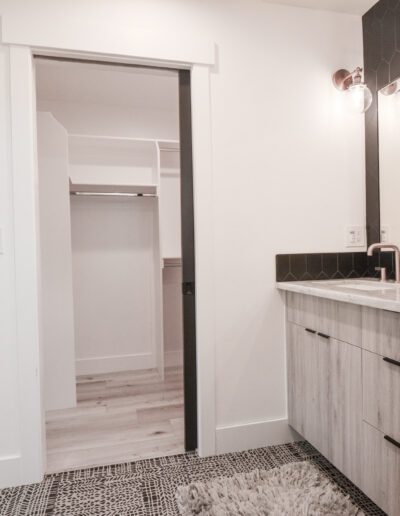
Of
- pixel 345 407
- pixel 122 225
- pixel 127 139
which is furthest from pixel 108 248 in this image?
pixel 345 407

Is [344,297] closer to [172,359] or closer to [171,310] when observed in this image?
[171,310]

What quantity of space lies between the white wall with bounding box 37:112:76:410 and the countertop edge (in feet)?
5.02

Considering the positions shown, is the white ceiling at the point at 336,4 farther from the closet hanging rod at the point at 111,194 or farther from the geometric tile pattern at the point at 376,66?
the closet hanging rod at the point at 111,194

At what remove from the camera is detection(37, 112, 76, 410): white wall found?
7.92 ft

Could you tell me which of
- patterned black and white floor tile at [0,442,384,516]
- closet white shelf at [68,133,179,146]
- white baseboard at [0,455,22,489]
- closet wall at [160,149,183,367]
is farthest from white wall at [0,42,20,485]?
closet wall at [160,149,183,367]

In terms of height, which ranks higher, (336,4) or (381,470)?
(336,4)

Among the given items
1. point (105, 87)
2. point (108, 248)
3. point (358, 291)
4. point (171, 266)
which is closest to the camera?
point (358, 291)

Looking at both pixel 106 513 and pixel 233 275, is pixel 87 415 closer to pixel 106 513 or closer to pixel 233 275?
pixel 106 513

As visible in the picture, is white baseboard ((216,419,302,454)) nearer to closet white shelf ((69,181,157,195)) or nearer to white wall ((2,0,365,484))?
white wall ((2,0,365,484))

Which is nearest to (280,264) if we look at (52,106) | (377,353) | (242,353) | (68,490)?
(242,353)

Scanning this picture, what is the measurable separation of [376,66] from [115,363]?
3.00 meters

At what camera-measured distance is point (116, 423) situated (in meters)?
2.23

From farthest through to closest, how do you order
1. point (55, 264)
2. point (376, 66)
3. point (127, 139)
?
point (127, 139)
point (55, 264)
point (376, 66)

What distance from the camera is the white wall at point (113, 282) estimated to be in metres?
3.14
